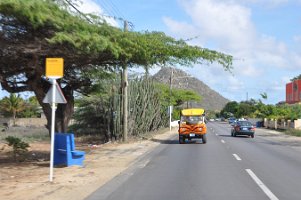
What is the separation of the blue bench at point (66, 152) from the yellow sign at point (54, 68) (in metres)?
3.96

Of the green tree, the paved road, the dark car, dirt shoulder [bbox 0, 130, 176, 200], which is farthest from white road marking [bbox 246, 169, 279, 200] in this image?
the dark car

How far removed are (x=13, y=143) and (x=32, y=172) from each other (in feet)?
12.4

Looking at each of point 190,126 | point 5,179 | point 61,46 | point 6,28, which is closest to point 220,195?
point 5,179

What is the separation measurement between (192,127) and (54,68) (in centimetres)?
1948

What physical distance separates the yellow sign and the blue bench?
3958 millimetres

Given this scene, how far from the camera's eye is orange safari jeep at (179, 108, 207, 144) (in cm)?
3219

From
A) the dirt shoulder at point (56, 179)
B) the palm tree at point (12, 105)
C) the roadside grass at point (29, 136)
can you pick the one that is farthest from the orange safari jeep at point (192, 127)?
the palm tree at point (12, 105)

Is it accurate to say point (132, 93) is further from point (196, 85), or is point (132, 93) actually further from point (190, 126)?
point (196, 85)

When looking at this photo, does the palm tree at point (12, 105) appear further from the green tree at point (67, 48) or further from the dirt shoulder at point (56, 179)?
the dirt shoulder at point (56, 179)

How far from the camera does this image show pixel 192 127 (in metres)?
32.1

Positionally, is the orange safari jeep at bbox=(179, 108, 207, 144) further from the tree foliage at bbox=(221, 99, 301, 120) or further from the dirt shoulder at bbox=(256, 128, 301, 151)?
the tree foliage at bbox=(221, 99, 301, 120)

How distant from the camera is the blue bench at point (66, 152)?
16.9 metres

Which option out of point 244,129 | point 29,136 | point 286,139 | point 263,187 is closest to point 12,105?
point 29,136

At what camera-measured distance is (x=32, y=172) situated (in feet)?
50.5
